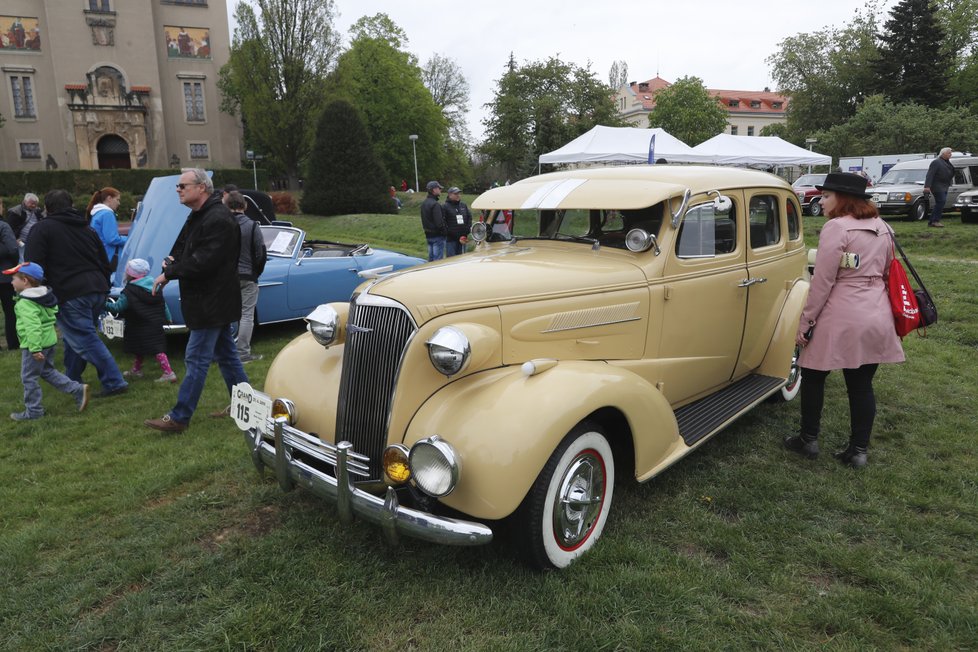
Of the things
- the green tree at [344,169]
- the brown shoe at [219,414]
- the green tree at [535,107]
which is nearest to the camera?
the brown shoe at [219,414]

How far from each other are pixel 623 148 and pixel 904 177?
333 inches

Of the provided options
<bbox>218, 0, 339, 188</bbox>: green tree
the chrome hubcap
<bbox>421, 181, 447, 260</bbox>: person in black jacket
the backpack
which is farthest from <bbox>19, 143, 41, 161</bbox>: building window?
the chrome hubcap

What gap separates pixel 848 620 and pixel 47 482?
4.72 meters

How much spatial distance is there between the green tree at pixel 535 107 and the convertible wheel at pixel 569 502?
46.6 m

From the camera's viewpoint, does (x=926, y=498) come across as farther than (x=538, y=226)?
No

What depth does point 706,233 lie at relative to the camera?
13.8 ft

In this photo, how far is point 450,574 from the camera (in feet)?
10.0

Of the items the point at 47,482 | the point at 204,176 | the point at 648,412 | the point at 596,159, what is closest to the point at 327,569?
the point at 648,412

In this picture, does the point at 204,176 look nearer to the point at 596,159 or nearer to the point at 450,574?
the point at 450,574

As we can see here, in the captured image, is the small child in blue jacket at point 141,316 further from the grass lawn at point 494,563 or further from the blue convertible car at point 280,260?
the grass lawn at point 494,563

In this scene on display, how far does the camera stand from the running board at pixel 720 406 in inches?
152

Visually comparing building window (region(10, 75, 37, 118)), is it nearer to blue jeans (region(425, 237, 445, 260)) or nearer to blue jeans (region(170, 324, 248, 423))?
blue jeans (region(425, 237, 445, 260))

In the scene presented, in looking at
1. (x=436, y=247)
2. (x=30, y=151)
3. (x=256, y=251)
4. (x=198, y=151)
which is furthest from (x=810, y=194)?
(x=30, y=151)

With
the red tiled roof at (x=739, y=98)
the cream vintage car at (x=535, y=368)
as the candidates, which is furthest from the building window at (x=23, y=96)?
the red tiled roof at (x=739, y=98)
